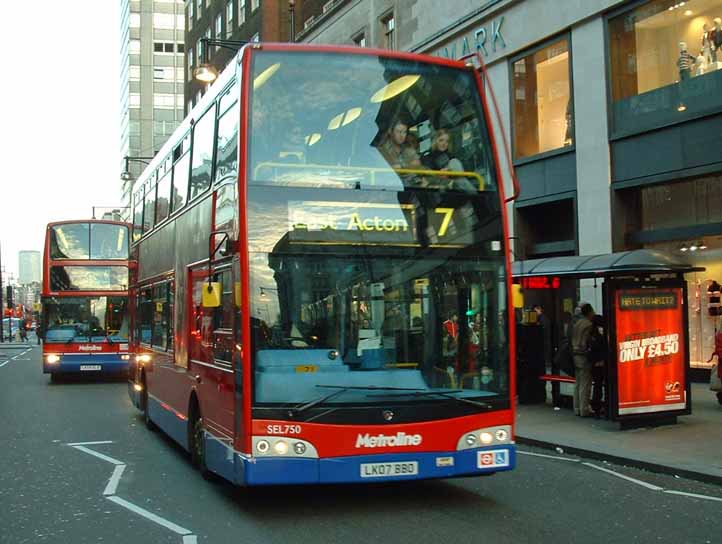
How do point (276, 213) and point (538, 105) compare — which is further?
point (538, 105)

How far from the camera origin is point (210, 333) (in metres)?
9.10

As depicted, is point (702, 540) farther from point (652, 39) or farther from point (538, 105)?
point (538, 105)

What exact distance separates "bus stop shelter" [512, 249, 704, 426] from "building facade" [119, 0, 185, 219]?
3489 inches

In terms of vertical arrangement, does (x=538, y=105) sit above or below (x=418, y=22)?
below

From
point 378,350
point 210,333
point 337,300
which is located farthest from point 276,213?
point 210,333

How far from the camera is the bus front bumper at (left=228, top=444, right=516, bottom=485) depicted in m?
7.30

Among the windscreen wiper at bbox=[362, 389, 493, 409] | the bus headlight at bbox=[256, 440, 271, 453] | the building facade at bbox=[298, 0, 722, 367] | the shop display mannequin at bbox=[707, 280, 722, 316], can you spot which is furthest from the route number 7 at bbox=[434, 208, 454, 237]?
the shop display mannequin at bbox=[707, 280, 722, 316]

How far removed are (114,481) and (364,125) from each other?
470cm

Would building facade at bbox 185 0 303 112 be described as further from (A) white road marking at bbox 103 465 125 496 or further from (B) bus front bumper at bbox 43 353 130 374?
(A) white road marking at bbox 103 465 125 496

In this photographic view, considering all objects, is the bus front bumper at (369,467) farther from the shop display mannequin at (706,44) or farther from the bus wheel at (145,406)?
the shop display mannequin at (706,44)

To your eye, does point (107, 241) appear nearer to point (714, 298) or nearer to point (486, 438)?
point (714, 298)

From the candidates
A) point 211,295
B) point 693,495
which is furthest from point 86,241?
point 693,495

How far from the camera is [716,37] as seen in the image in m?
17.8

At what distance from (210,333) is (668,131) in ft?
40.9
